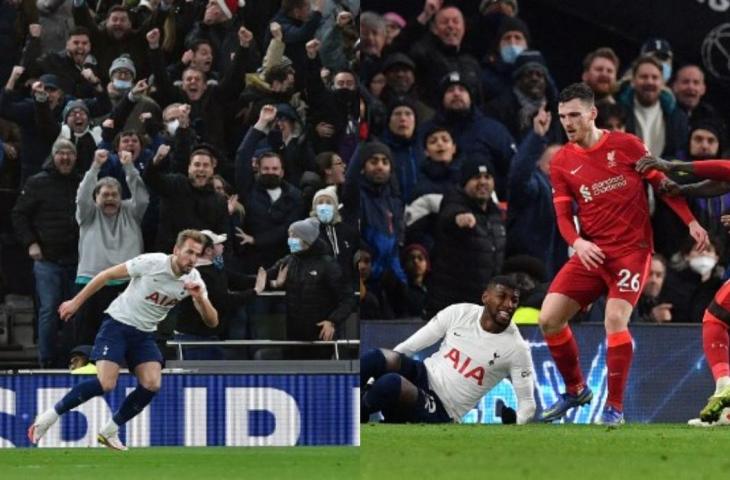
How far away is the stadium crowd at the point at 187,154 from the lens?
1315cm

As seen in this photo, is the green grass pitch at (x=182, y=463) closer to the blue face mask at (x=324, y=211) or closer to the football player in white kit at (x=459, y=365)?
the football player in white kit at (x=459, y=365)

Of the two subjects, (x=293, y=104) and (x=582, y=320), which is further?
(x=293, y=104)

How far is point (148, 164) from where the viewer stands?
13.5m

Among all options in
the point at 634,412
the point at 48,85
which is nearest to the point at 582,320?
the point at 634,412

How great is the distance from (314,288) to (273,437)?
1340 millimetres

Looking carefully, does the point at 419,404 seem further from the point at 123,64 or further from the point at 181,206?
the point at 123,64

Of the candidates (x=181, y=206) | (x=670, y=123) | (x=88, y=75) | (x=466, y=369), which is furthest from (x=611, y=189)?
(x=88, y=75)

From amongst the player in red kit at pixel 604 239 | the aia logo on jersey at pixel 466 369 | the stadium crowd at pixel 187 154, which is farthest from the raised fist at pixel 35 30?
the player in red kit at pixel 604 239

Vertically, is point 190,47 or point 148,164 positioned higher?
point 190,47

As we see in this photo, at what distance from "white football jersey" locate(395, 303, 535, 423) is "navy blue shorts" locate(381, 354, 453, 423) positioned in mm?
37

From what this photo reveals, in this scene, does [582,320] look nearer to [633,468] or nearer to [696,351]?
[696,351]

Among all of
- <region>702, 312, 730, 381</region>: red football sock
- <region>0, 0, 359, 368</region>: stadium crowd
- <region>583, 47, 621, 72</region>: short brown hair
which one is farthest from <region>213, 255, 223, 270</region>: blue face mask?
<region>702, 312, 730, 381</region>: red football sock

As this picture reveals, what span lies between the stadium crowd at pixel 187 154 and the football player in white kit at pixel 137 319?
80.2 inches

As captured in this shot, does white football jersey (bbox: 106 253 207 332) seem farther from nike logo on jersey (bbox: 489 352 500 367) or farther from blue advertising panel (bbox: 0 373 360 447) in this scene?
nike logo on jersey (bbox: 489 352 500 367)
